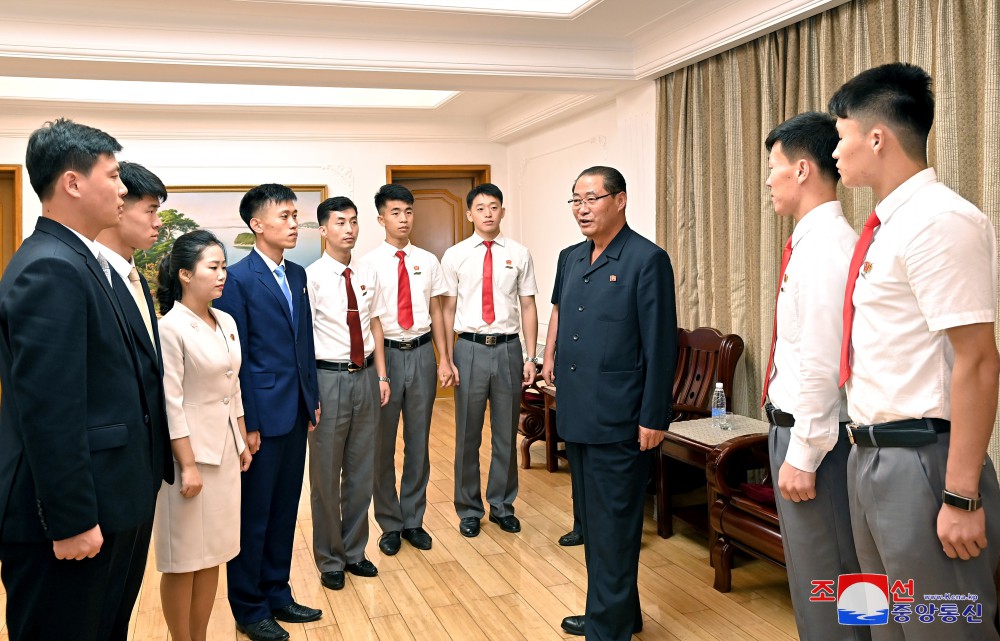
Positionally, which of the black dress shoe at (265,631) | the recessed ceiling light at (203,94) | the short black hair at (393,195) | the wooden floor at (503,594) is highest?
the recessed ceiling light at (203,94)

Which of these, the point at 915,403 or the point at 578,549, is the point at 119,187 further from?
the point at 578,549

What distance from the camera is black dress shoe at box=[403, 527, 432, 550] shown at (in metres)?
4.04

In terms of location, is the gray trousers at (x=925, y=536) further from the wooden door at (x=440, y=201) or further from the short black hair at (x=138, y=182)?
the wooden door at (x=440, y=201)

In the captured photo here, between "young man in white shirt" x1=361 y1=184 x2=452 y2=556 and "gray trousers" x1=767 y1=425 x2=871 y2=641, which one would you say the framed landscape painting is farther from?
"gray trousers" x1=767 y1=425 x2=871 y2=641

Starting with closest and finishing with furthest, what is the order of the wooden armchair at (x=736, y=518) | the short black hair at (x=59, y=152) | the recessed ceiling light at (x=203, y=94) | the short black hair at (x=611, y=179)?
the short black hair at (x=59, y=152), the short black hair at (x=611, y=179), the wooden armchair at (x=736, y=518), the recessed ceiling light at (x=203, y=94)

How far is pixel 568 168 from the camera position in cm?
706

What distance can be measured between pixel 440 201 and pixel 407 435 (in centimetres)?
462

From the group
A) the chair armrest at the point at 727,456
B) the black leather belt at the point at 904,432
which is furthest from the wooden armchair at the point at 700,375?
the black leather belt at the point at 904,432

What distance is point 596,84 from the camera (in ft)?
17.8

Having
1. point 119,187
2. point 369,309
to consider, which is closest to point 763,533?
point 369,309

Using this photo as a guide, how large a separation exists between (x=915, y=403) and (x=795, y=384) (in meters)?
0.42

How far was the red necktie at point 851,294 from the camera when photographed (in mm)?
1873

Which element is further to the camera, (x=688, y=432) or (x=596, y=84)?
(x=596, y=84)

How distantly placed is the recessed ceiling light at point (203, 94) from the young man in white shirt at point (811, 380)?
5257mm
